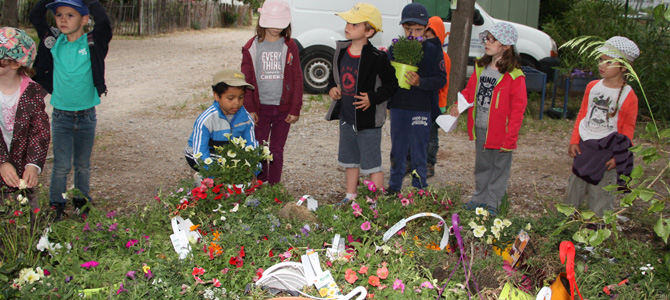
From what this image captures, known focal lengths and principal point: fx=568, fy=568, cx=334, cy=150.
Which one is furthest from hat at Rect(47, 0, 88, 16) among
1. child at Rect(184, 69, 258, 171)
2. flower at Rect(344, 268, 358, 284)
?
flower at Rect(344, 268, 358, 284)

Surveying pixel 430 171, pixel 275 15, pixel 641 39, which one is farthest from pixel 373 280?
pixel 641 39

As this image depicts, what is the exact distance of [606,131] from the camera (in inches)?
160

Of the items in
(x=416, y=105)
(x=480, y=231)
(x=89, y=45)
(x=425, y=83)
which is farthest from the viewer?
(x=416, y=105)

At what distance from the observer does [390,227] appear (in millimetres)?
3477

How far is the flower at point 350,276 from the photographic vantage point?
276 cm

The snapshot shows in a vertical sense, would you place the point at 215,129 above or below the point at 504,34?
below

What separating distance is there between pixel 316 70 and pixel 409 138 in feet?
18.8

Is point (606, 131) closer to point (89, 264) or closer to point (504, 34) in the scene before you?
point (504, 34)

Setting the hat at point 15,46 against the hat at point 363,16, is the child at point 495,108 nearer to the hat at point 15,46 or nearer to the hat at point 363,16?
the hat at point 363,16

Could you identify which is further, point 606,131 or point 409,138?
point 409,138

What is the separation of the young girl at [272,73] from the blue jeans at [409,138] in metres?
0.89

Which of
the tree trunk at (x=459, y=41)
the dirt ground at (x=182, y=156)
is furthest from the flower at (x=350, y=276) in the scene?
the tree trunk at (x=459, y=41)

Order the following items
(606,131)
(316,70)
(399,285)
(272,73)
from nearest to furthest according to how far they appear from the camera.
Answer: (399,285) → (606,131) → (272,73) → (316,70)

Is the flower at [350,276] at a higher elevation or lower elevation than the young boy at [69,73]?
lower
